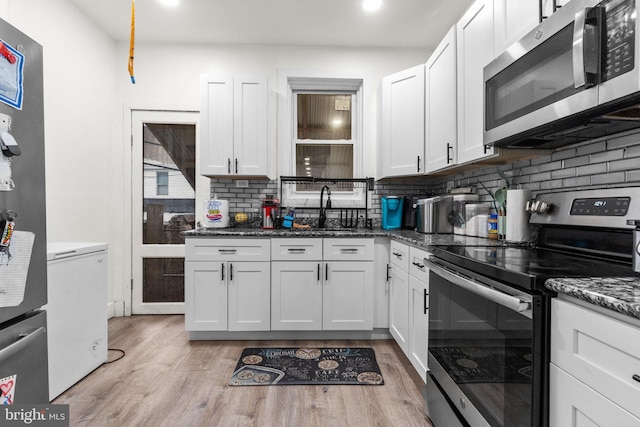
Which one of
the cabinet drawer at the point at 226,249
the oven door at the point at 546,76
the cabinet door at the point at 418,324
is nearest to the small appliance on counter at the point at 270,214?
the cabinet drawer at the point at 226,249

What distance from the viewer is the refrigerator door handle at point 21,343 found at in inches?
42.5

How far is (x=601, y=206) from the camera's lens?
1256 millimetres

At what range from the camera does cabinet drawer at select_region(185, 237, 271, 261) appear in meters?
2.55

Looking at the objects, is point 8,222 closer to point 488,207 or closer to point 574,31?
point 574,31

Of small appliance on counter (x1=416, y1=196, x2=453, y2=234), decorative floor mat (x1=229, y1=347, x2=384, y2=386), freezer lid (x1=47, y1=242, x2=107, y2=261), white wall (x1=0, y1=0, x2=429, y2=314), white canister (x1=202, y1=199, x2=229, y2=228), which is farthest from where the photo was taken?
white canister (x1=202, y1=199, x2=229, y2=228)

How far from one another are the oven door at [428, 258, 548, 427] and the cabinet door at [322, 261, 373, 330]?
0.99 m

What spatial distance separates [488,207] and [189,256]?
7.43ft

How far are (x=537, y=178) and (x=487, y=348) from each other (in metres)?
1.17

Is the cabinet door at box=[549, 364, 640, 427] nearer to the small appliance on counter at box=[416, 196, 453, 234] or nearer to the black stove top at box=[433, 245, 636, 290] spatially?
the black stove top at box=[433, 245, 636, 290]

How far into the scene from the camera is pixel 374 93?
3178mm

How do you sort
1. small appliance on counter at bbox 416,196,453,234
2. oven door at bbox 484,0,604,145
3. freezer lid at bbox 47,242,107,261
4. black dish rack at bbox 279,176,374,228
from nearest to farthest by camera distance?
oven door at bbox 484,0,604,145 → freezer lid at bbox 47,242,107,261 → small appliance on counter at bbox 416,196,453,234 → black dish rack at bbox 279,176,374,228

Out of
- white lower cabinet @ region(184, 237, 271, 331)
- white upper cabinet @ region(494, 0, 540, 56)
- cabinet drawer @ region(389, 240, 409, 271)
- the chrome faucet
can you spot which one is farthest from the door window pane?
white upper cabinet @ region(494, 0, 540, 56)

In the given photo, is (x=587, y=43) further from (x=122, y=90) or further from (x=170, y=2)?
(x=122, y=90)

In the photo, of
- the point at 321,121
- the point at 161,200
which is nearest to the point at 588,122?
the point at 321,121
